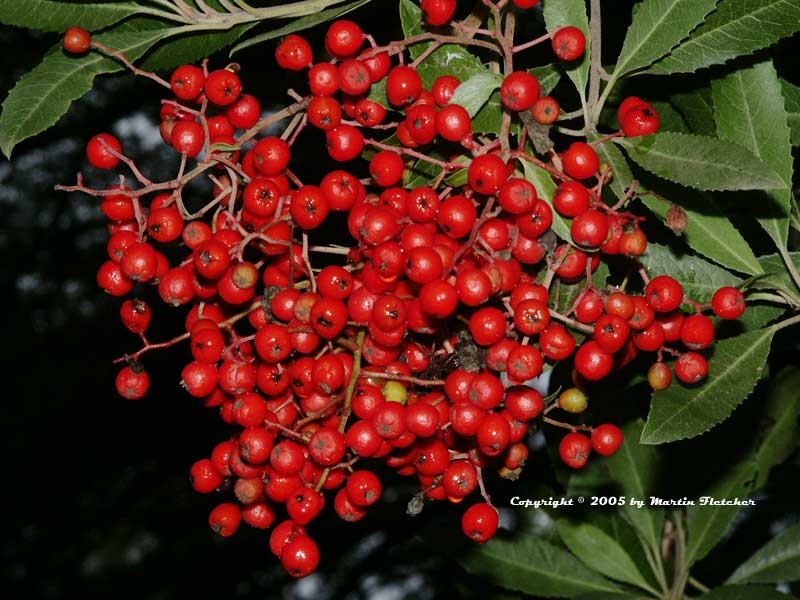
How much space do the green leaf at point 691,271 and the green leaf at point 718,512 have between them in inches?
57.7

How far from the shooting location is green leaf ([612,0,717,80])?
6.95 ft

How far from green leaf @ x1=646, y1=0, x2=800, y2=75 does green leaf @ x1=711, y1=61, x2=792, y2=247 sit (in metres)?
0.14

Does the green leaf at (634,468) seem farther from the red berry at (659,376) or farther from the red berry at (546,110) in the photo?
the red berry at (546,110)

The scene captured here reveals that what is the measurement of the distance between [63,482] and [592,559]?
3.34 meters

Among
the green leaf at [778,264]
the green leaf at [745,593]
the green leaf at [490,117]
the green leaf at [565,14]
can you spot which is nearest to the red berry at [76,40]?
the green leaf at [490,117]

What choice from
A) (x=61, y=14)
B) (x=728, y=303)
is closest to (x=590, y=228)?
(x=728, y=303)

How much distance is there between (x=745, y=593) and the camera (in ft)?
10.3

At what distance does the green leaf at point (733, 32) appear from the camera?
2146 mm

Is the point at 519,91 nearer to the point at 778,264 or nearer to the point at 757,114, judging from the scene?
the point at 757,114

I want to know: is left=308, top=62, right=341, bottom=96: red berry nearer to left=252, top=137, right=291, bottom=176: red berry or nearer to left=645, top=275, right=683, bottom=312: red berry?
left=252, top=137, right=291, bottom=176: red berry

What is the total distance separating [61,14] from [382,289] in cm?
121

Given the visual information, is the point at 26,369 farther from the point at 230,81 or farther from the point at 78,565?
the point at 230,81

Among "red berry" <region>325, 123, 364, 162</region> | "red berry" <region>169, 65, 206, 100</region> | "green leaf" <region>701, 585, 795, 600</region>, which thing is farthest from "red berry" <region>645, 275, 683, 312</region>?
"green leaf" <region>701, 585, 795, 600</region>

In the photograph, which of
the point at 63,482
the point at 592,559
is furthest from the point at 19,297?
the point at 592,559
